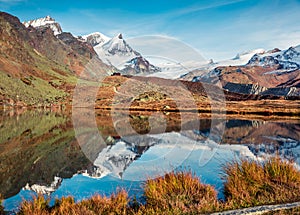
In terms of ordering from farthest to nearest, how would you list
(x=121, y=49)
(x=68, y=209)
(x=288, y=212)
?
1. (x=121, y=49)
2. (x=68, y=209)
3. (x=288, y=212)

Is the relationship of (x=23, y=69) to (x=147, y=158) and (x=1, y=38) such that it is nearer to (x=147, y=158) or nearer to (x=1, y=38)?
(x=1, y=38)

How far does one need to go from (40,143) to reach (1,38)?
7121 inches

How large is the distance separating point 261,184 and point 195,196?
93.3 inches

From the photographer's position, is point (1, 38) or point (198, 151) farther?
point (1, 38)

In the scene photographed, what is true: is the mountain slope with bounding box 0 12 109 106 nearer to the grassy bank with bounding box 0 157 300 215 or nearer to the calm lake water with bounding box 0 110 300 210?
the calm lake water with bounding box 0 110 300 210

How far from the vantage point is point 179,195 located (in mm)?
9852

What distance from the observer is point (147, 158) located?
1884cm

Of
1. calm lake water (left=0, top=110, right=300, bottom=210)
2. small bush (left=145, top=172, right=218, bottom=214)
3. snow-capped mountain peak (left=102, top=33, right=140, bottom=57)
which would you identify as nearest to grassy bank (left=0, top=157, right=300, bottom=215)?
small bush (left=145, top=172, right=218, bottom=214)

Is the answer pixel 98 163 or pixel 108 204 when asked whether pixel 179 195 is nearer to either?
pixel 108 204

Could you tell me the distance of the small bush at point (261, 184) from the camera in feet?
30.9

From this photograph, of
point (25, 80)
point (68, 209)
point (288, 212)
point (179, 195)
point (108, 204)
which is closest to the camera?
point (288, 212)

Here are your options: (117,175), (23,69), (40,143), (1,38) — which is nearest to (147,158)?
(117,175)

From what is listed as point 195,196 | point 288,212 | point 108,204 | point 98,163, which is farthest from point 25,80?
point 288,212

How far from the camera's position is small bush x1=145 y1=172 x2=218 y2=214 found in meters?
8.78
